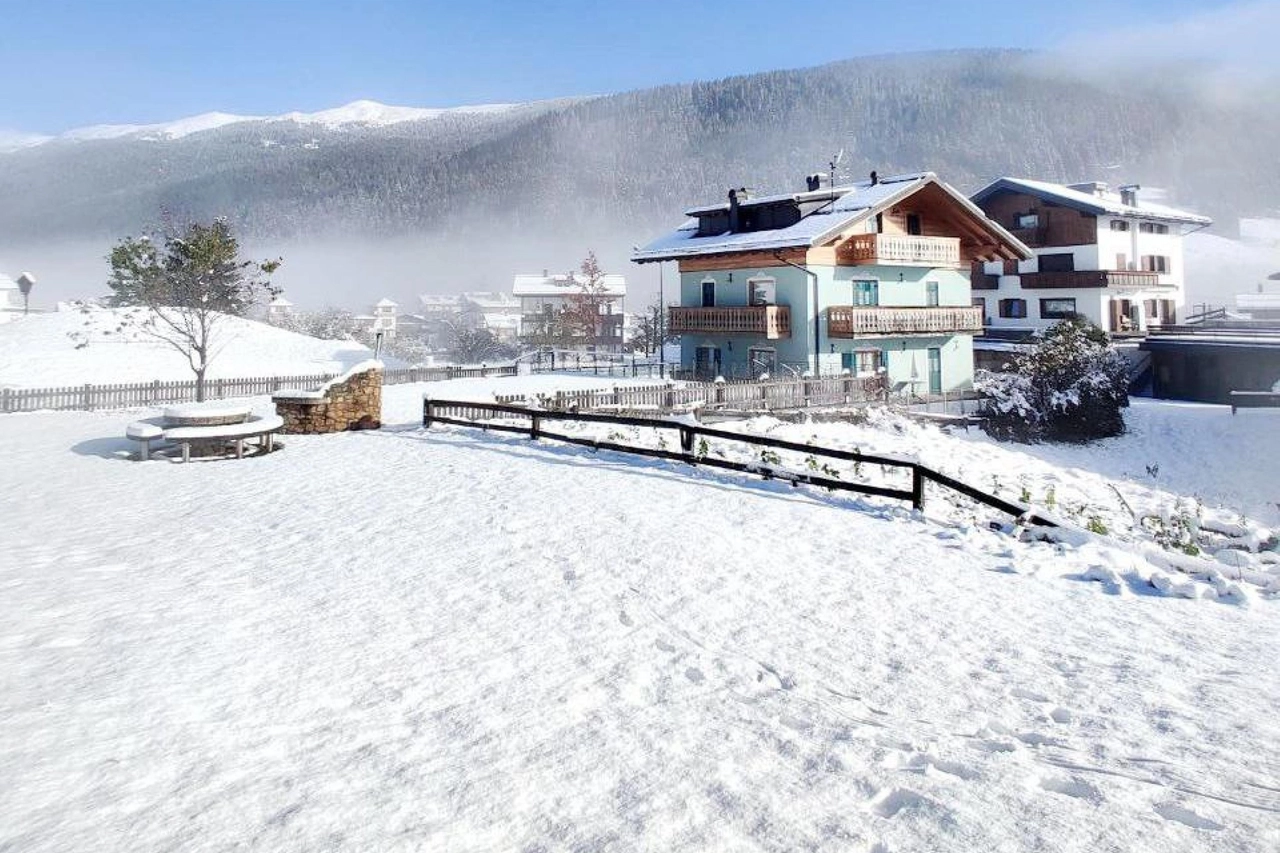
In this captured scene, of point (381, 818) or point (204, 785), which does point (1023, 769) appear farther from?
point (204, 785)

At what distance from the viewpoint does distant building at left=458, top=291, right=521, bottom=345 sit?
117769mm

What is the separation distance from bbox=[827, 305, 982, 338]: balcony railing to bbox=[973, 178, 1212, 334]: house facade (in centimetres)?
1339

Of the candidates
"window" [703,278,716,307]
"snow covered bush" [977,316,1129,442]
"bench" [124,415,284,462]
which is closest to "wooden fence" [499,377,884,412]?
"snow covered bush" [977,316,1129,442]

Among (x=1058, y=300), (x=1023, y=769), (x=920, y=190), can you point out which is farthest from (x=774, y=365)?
(x=1023, y=769)

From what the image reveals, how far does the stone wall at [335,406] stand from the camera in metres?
21.0

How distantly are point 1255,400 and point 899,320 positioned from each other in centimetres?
1497

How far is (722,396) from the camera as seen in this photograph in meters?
28.1

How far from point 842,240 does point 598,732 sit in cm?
3334

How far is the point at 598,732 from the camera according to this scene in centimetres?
546

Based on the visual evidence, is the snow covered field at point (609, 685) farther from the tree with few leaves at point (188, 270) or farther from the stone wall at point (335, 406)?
the tree with few leaves at point (188, 270)

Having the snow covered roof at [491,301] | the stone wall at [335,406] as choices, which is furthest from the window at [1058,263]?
the snow covered roof at [491,301]

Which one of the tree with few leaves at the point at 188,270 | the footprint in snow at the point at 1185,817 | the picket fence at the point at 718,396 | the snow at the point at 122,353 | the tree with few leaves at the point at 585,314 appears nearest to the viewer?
the footprint in snow at the point at 1185,817

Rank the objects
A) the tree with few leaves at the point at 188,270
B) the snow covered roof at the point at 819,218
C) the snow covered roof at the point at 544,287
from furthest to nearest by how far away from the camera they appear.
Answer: the snow covered roof at the point at 544,287
the snow covered roof at the point at 819,218
the tree with few leaves at the point at 188,270

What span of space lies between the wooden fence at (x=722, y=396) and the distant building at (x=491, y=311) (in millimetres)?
86259
